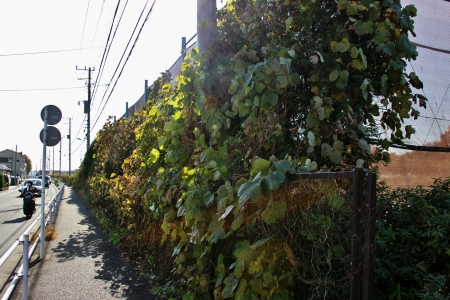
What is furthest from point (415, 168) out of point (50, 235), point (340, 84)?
point (50, 235)

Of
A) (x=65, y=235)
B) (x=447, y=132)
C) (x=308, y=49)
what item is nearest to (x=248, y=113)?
(x=308, y=49)

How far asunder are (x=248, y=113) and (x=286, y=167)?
1277 millimetres

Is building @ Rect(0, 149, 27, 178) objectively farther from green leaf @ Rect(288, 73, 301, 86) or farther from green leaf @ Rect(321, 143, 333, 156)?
green leaf @ Rect(321, 143, 333, 156)

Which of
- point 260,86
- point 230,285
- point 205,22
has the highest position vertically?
point 205,22

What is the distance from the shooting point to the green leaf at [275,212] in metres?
2.63

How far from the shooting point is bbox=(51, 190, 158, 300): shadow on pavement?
5.66 m

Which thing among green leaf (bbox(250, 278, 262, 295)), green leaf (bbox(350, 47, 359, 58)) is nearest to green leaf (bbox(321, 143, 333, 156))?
green leaf (bbox(350, 47, 359, 58))

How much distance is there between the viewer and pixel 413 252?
2807 mm

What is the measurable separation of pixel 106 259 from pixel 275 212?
591 centimetres

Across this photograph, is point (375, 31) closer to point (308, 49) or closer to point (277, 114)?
point (308, 49)

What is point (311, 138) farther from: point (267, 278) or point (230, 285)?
point (230, 285)

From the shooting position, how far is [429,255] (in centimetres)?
284

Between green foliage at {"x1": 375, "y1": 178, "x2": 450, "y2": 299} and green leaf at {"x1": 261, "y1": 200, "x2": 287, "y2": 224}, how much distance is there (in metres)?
0.73

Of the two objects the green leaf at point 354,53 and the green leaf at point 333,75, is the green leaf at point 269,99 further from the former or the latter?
the green leaf at point 354,53
